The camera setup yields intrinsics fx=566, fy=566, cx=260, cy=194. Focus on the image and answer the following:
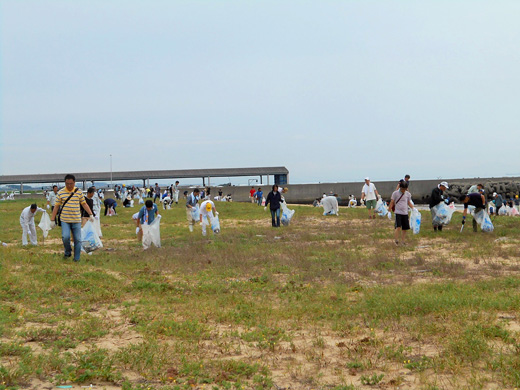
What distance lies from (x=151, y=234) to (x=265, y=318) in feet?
22.8

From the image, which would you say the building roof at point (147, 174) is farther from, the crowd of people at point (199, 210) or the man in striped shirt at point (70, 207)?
the man in striped shirt at point (70, 207)

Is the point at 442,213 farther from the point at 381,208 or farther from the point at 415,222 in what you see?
the point at 381,208

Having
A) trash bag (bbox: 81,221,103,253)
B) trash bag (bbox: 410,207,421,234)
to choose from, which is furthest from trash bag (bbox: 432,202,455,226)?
trash bag (bbox: 81,221,103,253)

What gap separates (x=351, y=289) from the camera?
841 centimetres

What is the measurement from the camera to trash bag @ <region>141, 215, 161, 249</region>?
13141 mm

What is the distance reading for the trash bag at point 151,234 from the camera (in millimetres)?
13141

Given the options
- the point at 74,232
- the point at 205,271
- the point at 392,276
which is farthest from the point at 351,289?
the point at 74,232

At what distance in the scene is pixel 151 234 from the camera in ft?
43.3

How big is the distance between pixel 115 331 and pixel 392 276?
196 inches

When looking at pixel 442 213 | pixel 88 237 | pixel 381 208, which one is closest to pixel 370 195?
pixel 381 208

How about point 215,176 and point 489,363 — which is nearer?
point 489,363

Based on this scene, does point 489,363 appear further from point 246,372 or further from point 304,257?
point 304,257

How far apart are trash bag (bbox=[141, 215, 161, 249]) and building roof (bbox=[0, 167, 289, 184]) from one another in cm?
4177

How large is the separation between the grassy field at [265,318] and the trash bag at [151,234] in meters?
0.45
